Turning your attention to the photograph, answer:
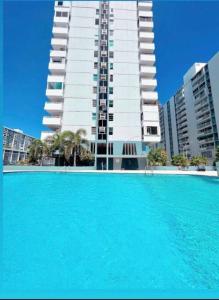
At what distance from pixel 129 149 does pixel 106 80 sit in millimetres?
16459

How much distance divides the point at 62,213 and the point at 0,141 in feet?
20.1

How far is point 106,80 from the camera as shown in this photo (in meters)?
37.4

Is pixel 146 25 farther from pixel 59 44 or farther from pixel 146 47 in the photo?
pixel 59 44

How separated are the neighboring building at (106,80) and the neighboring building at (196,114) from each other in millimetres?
24677

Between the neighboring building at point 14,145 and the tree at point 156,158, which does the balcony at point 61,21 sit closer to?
the neighboring building at point 14,145

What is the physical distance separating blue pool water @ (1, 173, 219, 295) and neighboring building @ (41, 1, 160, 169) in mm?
26374

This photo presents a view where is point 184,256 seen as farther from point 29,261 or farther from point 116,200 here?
point 116,200

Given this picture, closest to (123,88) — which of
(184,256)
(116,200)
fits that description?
(116,200)

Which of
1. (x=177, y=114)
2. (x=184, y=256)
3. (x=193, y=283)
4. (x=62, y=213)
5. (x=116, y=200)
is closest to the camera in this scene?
(x=193, y=283)

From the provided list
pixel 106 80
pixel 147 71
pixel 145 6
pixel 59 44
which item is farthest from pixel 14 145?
pixel 145 6

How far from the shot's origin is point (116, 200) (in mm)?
10266

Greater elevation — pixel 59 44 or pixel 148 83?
pixel 59 44

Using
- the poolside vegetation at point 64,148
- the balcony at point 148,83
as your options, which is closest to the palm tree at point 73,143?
the poolside vegetation at point 64,148

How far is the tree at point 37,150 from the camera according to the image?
3159 cm
